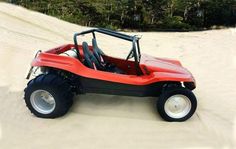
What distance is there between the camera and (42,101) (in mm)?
5492

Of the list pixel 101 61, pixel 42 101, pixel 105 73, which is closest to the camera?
pixel 105 73

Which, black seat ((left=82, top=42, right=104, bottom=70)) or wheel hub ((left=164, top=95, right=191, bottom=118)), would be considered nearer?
wheel hub ((left=164, top=95, right=191, bottom=118))

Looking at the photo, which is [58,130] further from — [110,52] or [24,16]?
[24,16]

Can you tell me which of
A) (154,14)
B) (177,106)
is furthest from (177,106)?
(154,14)

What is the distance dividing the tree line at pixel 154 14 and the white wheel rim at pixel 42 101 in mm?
6906

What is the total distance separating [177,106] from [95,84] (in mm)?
1193

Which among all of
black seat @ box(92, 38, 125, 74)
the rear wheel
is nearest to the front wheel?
black seat @ box(92, 38, 125, 74)

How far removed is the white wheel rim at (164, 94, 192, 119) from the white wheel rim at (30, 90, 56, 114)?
1.61 metres

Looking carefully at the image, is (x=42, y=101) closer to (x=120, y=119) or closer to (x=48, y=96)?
(x=48, y=96)

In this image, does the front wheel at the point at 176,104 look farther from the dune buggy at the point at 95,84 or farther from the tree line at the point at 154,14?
the tree line at the point at 154,14

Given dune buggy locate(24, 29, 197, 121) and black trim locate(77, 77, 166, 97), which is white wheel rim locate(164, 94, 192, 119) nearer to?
dune buggy locate(24, 29, 197, 121)

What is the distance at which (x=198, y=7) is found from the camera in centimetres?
1234

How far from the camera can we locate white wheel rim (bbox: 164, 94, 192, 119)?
5340 mm

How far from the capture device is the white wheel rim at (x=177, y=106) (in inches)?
210
